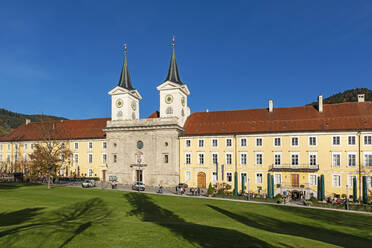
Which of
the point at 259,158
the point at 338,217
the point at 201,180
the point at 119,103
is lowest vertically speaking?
the point at 338,217

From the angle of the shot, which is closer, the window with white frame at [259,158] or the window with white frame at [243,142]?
the window with white frame at [259,158]

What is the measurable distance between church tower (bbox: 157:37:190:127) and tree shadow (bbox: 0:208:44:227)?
31880 millimetres

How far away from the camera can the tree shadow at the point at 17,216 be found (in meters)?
20.9

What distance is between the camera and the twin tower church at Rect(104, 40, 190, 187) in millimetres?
52438

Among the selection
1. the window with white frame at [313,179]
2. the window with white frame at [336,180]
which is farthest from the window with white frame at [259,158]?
the window with white frame at [336,180]

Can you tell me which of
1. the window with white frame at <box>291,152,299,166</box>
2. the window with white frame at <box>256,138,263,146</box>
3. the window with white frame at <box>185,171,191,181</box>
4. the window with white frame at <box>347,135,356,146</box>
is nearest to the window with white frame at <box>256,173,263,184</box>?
the window with white frame at <box>256,138,263,146</box>

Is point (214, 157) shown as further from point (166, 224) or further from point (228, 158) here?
point (166, 224)

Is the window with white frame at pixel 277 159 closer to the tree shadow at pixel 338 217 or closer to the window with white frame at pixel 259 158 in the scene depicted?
the window with white frame at pixel 259 158

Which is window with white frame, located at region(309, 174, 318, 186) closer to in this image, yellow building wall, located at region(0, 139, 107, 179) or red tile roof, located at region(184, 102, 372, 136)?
red tile roof, located at region(184, 102, 372, 136)

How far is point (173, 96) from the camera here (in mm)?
55031

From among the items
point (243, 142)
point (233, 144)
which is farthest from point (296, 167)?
point (233, 144)

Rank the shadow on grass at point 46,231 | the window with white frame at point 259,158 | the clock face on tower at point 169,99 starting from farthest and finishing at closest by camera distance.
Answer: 1. the clock face on tower at point 169,99
2. the window with white frame at point 259,158
3. the shadow on grass at point 46,231

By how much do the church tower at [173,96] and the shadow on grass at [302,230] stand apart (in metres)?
28.5

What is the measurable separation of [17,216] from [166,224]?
1244 cm
